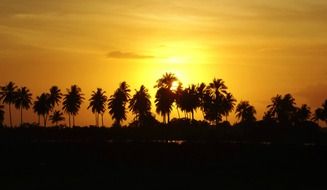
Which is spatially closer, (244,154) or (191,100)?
(244,154)

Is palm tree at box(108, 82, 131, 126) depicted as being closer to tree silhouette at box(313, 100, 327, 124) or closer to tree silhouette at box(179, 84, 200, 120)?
tree silhouette at box(179, 84, 200, 120)

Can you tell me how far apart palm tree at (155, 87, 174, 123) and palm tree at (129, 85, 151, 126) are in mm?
4921

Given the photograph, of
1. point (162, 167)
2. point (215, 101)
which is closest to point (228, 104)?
point (215, 101)

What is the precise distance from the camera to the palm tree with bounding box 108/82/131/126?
141 meters

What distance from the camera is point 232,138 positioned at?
114875 mm

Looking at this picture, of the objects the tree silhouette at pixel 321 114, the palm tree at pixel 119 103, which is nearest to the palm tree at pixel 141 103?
the palm tree at pixel 119 103

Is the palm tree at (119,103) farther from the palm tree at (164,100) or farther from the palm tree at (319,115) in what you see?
the palm tree at (319,115)

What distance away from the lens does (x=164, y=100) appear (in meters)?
136

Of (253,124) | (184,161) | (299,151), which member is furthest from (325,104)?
(184,161)

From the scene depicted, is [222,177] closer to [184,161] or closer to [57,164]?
[184,161]

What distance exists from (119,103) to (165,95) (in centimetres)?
1317

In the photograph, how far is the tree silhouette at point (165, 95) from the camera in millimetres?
136125

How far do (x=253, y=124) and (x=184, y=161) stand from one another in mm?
75910

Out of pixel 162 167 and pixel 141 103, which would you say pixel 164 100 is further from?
pixel 162 167
